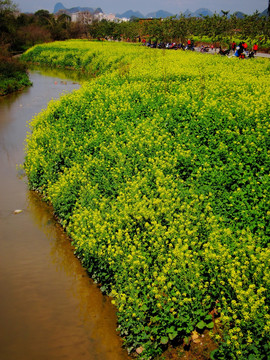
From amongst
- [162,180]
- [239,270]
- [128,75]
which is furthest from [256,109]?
[128,75]

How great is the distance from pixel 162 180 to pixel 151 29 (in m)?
47.0

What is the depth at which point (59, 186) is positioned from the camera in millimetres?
7770

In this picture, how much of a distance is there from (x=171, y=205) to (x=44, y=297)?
2768 millimetres

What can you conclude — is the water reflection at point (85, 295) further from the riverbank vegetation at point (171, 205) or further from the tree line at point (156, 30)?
the tree line at point (156, 30)

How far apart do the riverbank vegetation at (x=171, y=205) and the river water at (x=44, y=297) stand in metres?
0.31

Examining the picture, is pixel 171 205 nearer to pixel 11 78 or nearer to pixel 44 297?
pixel 44 297

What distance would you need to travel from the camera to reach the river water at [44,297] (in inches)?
186

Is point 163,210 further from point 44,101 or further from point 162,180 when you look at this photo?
point 44,101

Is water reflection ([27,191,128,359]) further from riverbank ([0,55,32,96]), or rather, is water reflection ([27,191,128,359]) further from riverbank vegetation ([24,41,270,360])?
riverbank ([0,55,32,96])

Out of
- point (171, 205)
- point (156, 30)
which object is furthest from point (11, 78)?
point (156, 30)

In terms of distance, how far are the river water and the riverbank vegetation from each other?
1.02 feet

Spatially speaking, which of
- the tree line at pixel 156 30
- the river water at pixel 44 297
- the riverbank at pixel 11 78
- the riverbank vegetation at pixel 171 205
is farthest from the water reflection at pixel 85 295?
the tree line at pixel 156 30

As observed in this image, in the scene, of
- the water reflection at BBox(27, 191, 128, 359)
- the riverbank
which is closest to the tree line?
the riverbank

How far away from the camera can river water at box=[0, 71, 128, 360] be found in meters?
4.71
